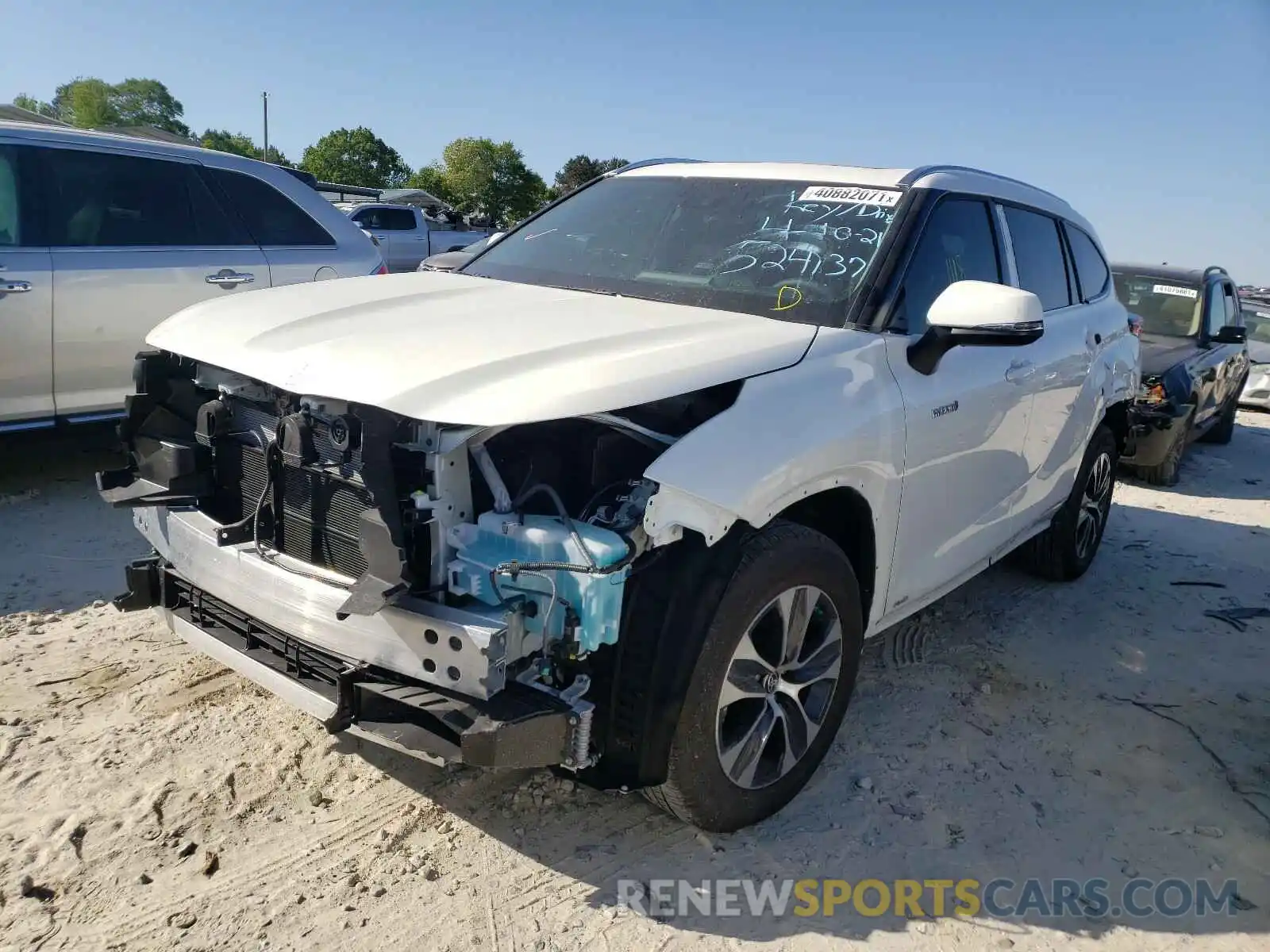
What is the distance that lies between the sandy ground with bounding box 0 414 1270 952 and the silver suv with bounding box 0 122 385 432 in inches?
47.6

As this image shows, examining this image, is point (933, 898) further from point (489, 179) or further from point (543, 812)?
point (489, 179)

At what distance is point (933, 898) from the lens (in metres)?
2.65

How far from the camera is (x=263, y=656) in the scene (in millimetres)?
2643

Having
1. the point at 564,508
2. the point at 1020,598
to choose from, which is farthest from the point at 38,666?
the point at 1020,598

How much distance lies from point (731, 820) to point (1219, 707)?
99.0 inches

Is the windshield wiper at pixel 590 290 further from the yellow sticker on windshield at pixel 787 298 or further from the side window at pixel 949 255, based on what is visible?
the side window at pixel 949 255

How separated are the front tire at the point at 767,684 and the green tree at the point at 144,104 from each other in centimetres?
8678

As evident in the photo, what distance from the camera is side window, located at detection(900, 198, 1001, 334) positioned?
3.25 metres

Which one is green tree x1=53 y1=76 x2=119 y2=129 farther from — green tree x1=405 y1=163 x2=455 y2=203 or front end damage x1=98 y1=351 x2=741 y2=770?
front end damage x1=98 y1=351 x2=741 y2=770

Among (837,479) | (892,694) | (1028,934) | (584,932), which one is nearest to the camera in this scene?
(584,932)

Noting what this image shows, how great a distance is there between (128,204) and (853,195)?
4.17 meters

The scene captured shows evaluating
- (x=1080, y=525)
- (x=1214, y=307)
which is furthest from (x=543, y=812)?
(x=1214, y=307)

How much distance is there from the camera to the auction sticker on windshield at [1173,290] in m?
8.95

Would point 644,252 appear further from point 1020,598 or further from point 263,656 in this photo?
point 1020,598
